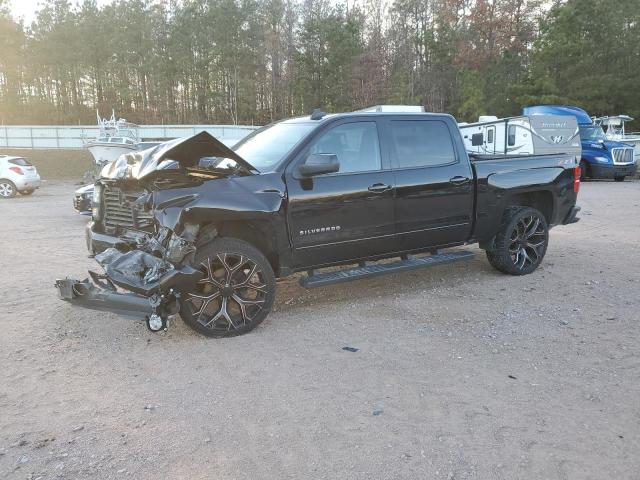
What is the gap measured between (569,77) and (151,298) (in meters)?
39.2

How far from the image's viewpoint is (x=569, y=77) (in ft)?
120

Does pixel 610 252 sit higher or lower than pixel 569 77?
lower

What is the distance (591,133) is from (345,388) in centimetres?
2117

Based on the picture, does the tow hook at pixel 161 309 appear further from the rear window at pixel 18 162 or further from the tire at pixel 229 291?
the rear window at pixel 18 162

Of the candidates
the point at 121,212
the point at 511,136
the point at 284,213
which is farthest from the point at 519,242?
the point at 511,136

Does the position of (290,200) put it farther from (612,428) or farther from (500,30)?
(500,30)

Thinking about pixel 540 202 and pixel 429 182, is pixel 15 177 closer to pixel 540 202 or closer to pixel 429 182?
pixel 429 182

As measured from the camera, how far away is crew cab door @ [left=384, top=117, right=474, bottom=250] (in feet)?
17.7

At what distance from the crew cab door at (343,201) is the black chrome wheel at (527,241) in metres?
1.88

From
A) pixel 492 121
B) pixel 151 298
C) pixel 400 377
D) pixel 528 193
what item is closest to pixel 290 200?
pixel 151 298

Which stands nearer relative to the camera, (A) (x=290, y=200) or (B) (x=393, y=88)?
(A) (x=290, y=200)

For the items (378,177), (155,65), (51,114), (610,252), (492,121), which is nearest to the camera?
(378,177)

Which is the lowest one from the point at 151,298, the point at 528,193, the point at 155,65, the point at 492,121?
the point at 151,298

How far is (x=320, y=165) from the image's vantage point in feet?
15.0
